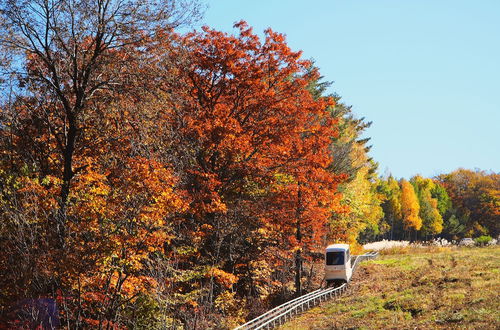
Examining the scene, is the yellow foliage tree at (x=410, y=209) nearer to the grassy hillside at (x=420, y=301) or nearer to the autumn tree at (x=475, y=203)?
the autumn tree at (x=475, y=203)

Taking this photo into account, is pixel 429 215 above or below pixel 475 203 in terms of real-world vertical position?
below

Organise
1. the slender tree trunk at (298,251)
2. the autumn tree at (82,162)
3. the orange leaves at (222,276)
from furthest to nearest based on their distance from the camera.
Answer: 1. the slender tree trunk at (298,251)
2. the orange leaves at (222,276)
3. the autumn tree at (82,162)

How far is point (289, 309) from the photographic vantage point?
2394 centimetres

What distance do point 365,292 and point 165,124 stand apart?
44.8 ft

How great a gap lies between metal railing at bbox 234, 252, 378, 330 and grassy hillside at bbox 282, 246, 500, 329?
1.80 ft

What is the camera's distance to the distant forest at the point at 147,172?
17875mm

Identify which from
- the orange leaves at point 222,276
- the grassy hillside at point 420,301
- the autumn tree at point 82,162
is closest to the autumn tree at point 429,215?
the grassy hillside at point 420,301

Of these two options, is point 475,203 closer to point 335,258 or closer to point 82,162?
point 335,258

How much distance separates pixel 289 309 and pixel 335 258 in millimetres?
7576

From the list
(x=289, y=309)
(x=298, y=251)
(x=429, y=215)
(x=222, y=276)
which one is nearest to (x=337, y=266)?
(x=298, y=251)

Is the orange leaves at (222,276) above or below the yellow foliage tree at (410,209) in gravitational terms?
below

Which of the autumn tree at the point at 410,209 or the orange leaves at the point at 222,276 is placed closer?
the orange leaves at the point at 222,276

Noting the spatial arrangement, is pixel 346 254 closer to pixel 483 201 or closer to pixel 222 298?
pixel 222 298

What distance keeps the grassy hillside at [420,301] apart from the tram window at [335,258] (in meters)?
1.76
